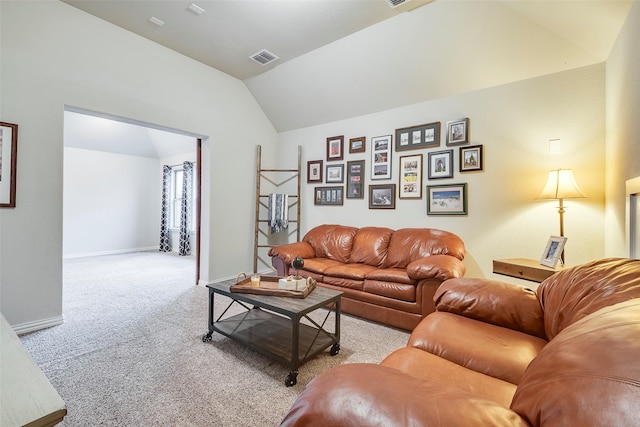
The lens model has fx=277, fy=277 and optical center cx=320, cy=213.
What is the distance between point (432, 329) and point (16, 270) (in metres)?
3.38

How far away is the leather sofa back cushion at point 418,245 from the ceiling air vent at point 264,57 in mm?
2715

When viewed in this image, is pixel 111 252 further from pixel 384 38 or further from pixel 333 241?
pixel 384 38

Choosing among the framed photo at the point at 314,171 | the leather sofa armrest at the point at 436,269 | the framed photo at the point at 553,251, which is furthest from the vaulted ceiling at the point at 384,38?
the leather sofa armrest at the point at 436,269

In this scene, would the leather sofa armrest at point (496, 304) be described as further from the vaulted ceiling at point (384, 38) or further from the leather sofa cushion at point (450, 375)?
the vaulted ceiling at point (384, 38)

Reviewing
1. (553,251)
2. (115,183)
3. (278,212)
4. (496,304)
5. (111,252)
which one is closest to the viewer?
(496,304)

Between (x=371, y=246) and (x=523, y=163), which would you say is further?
(x=371, y=246)

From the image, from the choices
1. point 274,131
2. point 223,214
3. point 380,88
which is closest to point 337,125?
point 380,88

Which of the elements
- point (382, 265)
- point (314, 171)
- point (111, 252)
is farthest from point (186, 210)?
point (382, 265)

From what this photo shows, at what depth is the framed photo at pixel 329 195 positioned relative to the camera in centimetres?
417

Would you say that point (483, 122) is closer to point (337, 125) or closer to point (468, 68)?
point (468, 68)

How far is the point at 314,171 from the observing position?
14.6 ft

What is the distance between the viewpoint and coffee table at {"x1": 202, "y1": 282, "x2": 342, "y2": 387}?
1.78 m

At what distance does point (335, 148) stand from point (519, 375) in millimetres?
3563

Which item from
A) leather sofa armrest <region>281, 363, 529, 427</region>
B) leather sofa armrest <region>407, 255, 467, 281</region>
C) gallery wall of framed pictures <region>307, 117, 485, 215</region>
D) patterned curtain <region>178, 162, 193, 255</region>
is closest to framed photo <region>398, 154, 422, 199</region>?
gallery wall of framed pictures <region>307, 117, 485, 215</region>
